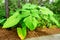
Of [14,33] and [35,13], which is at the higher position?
[35,13]

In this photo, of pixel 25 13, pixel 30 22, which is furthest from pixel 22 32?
pixel 25 13

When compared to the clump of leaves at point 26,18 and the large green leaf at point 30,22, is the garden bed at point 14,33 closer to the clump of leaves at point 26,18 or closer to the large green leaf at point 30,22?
the clump of leaves at point 26,18

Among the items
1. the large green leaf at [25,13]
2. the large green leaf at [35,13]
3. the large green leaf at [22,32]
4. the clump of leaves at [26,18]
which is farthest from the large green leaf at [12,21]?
the large green leaf at [35,13]

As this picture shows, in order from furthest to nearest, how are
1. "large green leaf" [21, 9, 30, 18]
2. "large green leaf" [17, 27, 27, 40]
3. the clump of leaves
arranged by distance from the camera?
1. "large green leaf" [21, 9, 30, 18]
2. the clump of leaves
3. "large green leaf" [17, 27, 27, 40]

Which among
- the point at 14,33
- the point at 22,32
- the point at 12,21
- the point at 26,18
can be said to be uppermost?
the point at 26,18

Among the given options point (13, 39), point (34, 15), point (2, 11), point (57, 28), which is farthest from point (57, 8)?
point (13, 39)

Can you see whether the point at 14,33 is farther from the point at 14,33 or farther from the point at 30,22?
the point at 30,22

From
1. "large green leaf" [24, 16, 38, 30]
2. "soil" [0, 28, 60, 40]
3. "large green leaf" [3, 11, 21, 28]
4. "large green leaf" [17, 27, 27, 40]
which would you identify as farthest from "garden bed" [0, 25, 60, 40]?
"large green leaf" [24, 16, 38, 30]

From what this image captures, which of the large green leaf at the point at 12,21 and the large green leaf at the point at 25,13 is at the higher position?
the large green leaf at the point at 25,13

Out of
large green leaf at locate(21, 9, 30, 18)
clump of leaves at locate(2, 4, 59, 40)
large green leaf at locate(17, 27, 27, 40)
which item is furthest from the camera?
large green leaf at locate(21, 9, 30, 18)

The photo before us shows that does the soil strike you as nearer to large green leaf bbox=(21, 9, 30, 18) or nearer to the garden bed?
the garden bed

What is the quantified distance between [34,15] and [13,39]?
39.8 inches

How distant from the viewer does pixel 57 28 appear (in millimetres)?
6926

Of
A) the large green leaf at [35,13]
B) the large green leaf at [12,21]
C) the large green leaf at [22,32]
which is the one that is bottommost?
the large green leaf at [22,32]
